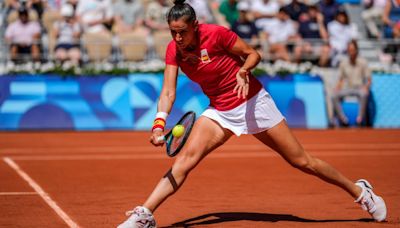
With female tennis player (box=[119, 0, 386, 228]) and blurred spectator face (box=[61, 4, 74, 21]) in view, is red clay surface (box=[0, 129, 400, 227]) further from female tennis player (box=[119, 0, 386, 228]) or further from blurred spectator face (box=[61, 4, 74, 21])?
blurred spectator face (box=[61, 4, 74, 21])

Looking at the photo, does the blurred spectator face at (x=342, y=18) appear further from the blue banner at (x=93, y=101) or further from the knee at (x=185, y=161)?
the knee at (x=185, y=161)

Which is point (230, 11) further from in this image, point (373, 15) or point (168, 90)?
point (168, 90)

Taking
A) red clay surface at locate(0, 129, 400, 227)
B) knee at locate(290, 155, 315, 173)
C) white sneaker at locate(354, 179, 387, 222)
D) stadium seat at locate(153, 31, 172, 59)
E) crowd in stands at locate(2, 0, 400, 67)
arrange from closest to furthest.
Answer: knee at locate(290, 155, 315, 173) < white sneaker at locate(354, 179, 387, 222) < red clay surface at locate(0, 129, 400, 227) < crowd in stands at locate(2, 0, 400, 67) < stadium seat at locate(153, 31, 172, 59)

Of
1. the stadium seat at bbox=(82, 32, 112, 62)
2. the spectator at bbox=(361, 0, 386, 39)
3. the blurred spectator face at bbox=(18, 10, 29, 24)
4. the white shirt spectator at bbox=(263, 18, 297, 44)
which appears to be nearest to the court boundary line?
the stadium seat at bbox=(82, 32, 112, 62)

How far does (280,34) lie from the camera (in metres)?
21.6

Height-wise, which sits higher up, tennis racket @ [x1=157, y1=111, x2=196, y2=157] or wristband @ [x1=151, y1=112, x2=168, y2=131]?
wristband @ [x1=151, y1=112, x2=168, y2=131]

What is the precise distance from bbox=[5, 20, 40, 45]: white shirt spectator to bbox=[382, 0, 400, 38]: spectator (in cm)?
937

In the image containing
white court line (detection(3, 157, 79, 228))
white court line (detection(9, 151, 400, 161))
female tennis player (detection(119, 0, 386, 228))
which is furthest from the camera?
white court line (detection(9, 151, 400, 161))

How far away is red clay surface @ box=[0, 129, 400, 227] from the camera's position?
8.48 metres

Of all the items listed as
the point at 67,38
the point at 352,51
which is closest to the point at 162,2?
the point at 67,38

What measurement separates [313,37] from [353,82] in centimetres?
216

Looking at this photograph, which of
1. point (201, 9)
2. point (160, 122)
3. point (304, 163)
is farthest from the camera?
point (201, 9)

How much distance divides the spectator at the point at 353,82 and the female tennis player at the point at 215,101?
12.2m

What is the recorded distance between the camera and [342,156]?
48.3 feet
